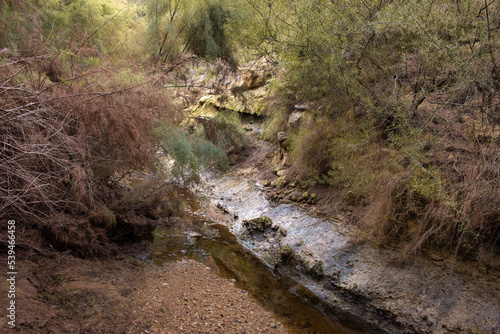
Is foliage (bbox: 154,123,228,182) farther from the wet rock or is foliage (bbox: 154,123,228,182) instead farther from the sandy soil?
the sandy soil

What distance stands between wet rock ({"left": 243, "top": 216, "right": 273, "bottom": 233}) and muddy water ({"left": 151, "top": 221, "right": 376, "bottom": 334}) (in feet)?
1.92

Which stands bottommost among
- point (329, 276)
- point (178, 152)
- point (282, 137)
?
point (329, 276)

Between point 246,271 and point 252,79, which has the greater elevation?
point 252,79

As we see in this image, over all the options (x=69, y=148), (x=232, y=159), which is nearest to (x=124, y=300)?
(x=69, y=148)

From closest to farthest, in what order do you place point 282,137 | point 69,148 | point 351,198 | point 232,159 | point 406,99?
point 69,148 → point 406,99 → point 351,198 → point 282,137 → point 232,159

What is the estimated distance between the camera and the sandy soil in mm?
3434

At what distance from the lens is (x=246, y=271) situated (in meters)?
6.32

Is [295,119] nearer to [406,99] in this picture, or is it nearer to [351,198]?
[351,198]

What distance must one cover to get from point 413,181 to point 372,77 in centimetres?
263

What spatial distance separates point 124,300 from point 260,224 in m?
4.18

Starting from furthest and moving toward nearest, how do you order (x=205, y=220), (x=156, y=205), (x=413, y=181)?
(x=205, y=220), (x=156, y=205), (x=413, y=181)

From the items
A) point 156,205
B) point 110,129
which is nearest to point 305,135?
point 156,205

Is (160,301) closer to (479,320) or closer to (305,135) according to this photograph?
(479,320)

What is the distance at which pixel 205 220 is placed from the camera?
8922mm
